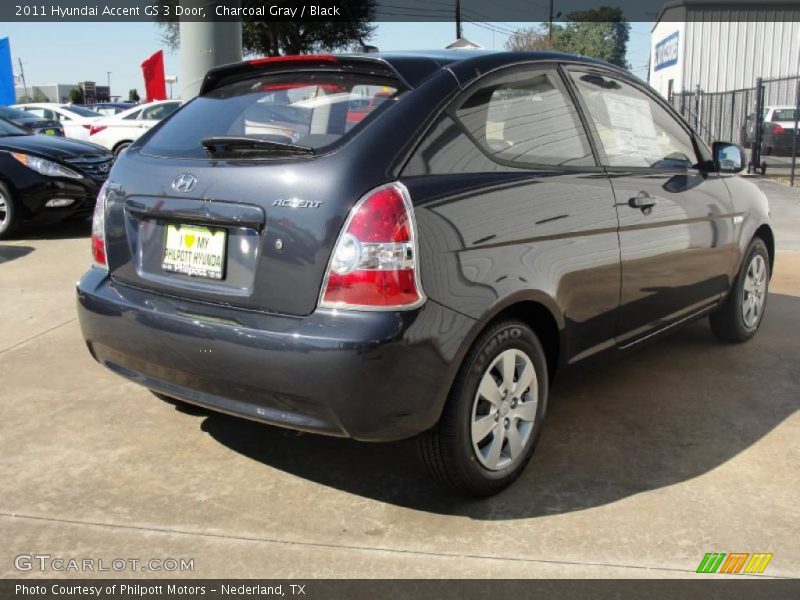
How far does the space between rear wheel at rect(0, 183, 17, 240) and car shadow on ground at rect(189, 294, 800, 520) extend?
565 cm

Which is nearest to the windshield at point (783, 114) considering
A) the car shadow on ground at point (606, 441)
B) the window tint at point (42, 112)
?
the car shadow on ground at point (606, 441)

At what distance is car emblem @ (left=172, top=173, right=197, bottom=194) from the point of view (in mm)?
2867

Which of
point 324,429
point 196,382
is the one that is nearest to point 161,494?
point 196,382

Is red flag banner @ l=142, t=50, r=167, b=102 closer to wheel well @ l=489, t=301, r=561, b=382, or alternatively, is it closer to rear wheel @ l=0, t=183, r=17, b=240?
rear wheel @ l=0, t=183, r=17, b=240

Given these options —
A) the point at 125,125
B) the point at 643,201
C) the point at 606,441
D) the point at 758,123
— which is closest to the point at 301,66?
the point at 643,201

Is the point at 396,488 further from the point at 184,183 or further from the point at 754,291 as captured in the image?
the point at 754,291

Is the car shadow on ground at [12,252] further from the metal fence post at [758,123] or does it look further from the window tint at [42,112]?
the window tint at [42,112]

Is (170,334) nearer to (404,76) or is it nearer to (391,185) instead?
(391,185)

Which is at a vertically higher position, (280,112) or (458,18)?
(458,18)

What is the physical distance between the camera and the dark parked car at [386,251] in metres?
2.57

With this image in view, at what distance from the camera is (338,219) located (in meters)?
2.57

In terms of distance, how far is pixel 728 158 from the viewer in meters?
4.55

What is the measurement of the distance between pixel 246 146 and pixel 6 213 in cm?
656

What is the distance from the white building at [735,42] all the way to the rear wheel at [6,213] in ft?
91.1
